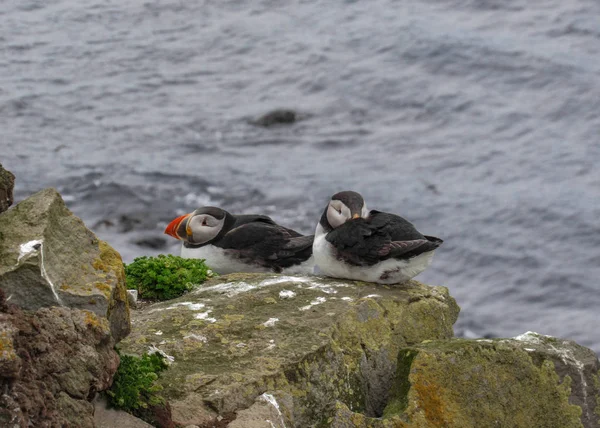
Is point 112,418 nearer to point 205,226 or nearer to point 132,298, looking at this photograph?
point 132,298

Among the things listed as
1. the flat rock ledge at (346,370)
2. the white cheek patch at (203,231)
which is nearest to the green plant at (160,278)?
the flat rock ledge at (346,370)

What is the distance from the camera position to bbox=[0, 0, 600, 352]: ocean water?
19.4 meters

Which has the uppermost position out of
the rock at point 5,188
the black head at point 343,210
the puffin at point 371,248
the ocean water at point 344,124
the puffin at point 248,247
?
the rock at point 5,188

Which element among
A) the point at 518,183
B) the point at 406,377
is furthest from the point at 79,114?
the point at 406,377

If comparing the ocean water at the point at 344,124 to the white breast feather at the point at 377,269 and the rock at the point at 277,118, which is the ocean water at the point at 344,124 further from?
the white breast feather at the point at 377,269

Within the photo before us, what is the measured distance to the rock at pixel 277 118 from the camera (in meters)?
25.4

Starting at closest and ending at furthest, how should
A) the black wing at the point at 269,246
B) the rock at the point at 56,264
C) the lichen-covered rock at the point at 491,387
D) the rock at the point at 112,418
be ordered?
the rock at the point at 56,264 < the rock at the point at 112,418 < the lichen-covered rock at the point at 491,387 < the black wing at the point at 269,246

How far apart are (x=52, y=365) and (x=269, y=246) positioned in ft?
18.5

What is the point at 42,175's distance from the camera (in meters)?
21.2

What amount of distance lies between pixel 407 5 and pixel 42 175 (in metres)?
17.2

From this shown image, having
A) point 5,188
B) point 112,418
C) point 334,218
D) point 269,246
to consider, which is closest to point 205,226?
point 269,246

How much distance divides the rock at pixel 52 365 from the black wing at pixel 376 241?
135 inches

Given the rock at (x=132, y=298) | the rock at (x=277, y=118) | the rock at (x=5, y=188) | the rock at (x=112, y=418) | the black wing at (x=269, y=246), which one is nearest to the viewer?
the rock at (x=112, y=418)

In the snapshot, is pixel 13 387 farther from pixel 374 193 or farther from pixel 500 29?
pixel 500 29
